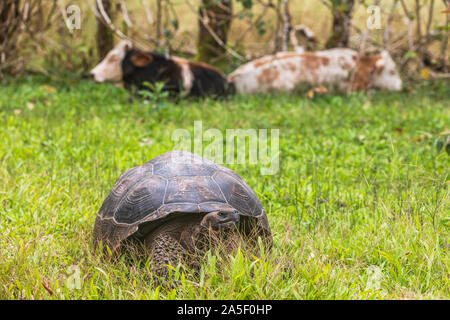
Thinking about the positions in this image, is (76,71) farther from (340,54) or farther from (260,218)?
(260,218)

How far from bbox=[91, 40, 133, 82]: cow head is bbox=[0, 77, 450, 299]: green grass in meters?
0.33

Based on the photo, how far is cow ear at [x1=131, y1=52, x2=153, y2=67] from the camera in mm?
7000

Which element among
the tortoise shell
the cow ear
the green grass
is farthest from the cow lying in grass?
the tortoise shell

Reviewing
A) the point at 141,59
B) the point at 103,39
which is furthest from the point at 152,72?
the point at 103,39

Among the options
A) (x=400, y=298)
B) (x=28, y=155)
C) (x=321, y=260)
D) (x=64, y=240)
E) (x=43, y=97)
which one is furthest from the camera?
(x=43, y=97)

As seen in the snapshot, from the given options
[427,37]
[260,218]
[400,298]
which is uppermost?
[427,37]

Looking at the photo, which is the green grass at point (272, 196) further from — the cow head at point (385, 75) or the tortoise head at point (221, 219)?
the cow head at point (385, 75)

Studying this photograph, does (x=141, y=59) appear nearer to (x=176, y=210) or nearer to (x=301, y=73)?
(x=301, y=73)

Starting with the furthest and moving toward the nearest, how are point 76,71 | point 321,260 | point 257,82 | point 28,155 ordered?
point 76,71
point 257,82
point 28,155
point 321,260

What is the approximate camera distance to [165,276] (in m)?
2.21

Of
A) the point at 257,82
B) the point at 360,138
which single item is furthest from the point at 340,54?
the point at 360,138

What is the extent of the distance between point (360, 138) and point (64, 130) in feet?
10.4

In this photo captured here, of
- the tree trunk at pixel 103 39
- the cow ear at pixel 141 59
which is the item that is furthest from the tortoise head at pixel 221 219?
the tree trunk at pixel 103 39

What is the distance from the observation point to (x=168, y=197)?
234 cm
